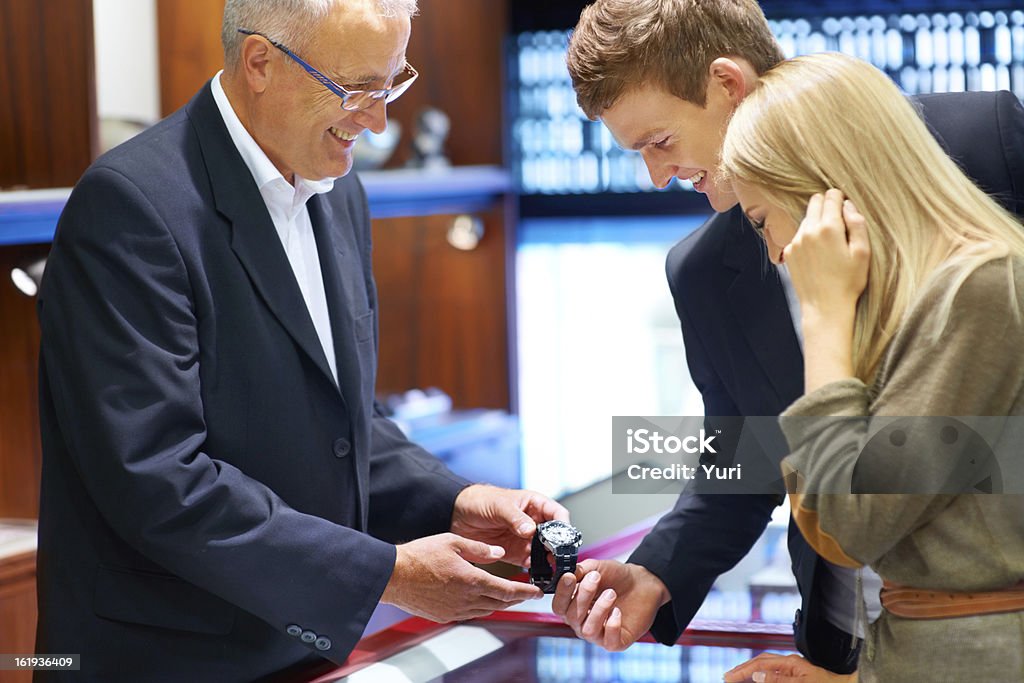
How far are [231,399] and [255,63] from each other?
472 millimetres

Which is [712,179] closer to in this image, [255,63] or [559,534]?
[559,534]

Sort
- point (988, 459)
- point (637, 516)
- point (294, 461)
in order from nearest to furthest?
1. point (988, 459)
2. point (294, 461)
3. point (637, 516)

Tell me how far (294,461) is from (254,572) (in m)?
0.20

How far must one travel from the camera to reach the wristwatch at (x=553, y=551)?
5.18 ft

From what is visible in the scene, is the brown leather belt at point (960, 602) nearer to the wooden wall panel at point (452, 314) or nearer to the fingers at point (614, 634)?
the fingers at point (614, 634)

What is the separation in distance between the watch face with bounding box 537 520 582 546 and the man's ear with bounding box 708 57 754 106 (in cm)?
62

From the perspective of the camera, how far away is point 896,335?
1155 millimetres

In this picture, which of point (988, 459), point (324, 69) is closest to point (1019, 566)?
point (988, 459)

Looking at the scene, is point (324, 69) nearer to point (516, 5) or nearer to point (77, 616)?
point (77, 616)

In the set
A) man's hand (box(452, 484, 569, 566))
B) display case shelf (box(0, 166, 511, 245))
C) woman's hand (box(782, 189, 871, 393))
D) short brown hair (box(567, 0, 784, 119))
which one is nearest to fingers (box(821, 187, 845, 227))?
woman's hand (box(782, 189, 871, 393))

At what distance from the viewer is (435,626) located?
177 cm

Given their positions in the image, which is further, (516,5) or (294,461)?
(516,5)

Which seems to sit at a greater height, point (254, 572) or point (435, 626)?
point (254, 572)

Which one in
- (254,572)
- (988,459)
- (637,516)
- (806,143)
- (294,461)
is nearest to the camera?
(988,459)
